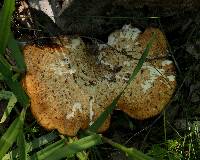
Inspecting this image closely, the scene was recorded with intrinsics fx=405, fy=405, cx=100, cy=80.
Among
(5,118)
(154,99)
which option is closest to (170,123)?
(154,99)

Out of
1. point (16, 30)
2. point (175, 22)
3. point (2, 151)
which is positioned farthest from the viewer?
point (16, 30)

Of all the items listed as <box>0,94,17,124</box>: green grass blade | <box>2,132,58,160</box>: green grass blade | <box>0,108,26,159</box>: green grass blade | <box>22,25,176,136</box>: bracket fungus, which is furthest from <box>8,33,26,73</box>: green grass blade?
<box>2,132,58,160</box>: green grass blade

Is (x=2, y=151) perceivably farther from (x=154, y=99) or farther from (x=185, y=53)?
(x=185, y=53)

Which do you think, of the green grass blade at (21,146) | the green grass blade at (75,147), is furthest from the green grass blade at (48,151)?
the green grass blade at (21,146)

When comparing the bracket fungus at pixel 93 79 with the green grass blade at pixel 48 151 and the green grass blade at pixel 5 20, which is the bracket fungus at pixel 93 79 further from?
the green grass blade at pixel 5 20

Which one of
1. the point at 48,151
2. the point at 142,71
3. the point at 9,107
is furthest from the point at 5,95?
the point at 142,71

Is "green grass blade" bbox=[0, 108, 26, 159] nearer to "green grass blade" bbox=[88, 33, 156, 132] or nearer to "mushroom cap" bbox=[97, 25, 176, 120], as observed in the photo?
"green grass blade" bbox=[88, 33, 156, 132]
